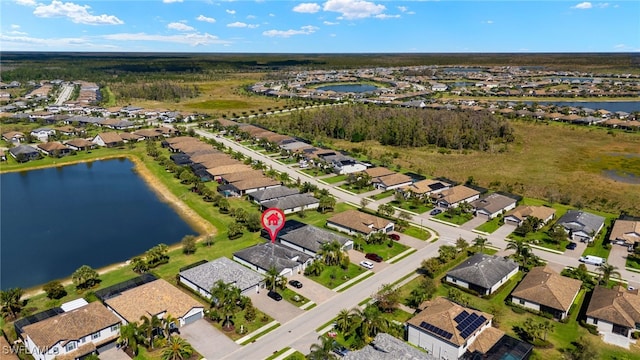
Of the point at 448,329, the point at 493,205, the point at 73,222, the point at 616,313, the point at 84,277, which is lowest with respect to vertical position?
the point at 73,222

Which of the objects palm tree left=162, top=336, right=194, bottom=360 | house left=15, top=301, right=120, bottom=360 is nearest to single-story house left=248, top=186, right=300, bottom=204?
house left=15, top=301, right=120, bottom=360

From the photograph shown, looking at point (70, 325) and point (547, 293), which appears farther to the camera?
point (547, 293)

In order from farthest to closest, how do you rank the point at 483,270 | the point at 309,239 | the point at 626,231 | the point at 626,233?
1. the point at 626,231
2. the point at 626,233
3. the point at 309,239
4. the point at 483,270

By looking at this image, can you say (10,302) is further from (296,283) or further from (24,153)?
(24,153)

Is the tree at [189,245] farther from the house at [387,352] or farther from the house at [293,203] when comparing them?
the house at [387,352]

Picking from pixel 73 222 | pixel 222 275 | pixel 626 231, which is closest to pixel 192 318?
pixel 222 275

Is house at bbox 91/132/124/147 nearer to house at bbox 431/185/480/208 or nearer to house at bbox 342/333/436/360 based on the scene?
house at bbox 431/185/480/208

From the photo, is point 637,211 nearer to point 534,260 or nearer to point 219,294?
point 534,260
